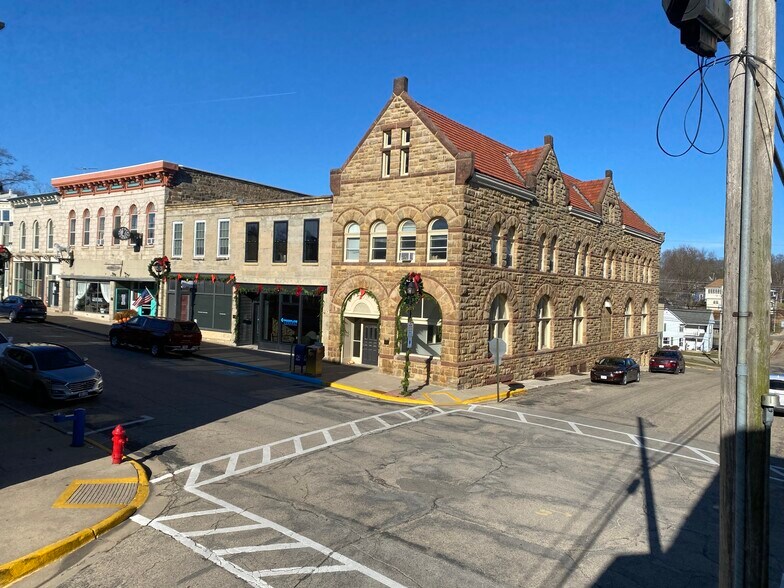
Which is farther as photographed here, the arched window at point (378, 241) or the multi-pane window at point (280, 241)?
the multi-pane window at point (280, 241)

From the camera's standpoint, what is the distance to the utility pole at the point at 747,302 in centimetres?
457

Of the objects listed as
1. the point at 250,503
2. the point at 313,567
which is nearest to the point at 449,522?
the point at 313,567

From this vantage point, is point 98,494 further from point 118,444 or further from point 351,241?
point 351,241

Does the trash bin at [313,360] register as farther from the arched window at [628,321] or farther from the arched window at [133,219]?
the arched window at [628,321]

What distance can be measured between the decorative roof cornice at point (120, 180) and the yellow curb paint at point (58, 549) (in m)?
29.9

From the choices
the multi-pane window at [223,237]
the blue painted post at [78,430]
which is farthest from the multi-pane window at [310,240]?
the blue painted post at [78,430]

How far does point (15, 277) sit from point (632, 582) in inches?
2189

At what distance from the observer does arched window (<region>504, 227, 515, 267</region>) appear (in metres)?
25.6

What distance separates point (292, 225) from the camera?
1156 inches

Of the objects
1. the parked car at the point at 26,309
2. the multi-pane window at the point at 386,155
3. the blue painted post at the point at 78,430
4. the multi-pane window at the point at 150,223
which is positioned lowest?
the blue painted post at the point at 78,430

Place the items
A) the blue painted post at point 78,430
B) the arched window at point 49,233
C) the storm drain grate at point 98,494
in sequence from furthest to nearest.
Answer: the arched window at point 49,233, the blue painted post at point 78,430, the storm drain grate at point 98,494

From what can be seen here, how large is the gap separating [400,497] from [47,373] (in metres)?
11.5

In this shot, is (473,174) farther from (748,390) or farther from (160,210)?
(160,210)

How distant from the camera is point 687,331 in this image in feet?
269
